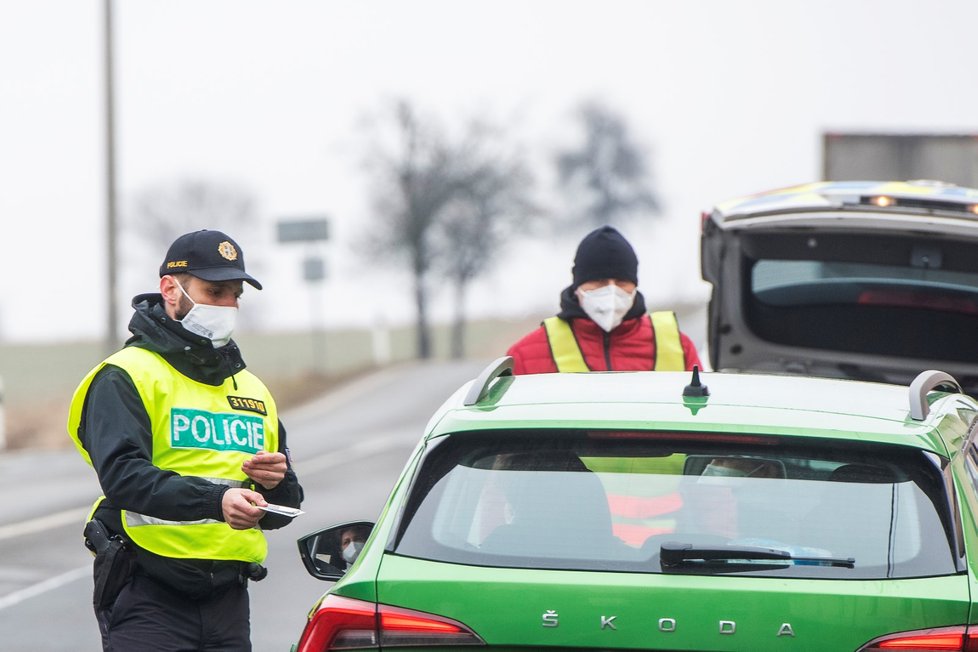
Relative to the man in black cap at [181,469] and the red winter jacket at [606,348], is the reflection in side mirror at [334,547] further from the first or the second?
the red winter jacket at [606,348]

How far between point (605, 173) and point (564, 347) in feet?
208

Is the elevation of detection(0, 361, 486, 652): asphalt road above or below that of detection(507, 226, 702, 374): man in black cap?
below

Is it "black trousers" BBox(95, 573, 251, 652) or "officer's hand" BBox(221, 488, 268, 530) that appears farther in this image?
"black trousers" BBox(95, 573, 251, 652)

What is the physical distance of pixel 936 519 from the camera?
352 centimetres

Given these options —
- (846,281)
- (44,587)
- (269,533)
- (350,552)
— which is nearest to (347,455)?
(269,533)

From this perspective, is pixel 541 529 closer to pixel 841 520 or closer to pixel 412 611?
pixel 412 611

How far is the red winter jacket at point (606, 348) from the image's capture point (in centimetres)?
653

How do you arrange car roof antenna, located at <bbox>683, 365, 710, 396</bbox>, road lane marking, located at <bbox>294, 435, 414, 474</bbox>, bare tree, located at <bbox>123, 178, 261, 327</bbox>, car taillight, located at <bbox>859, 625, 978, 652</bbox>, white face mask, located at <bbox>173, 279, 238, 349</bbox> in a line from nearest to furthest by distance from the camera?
1. car taillight, located at <bbox>859, 625, 978, 652</bbox>
2. car roof antenna, located at <bbox>683, 365, 710, 396</bbox>
3. white face mask, located at <bbox>173, 279, 238, 349</bbox>
4. road lane marking, located at <bbox>294, 435, 414, 474</bbox>
5. bare tree, located at <bbox>123, 178, 261, 327</bbox>

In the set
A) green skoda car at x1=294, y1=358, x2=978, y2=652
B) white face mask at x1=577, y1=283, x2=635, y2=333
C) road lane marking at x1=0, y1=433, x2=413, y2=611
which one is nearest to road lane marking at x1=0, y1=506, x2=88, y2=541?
road lane marking at x1=0, y1=433, x2=413, y2=611

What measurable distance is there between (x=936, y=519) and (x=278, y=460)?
177cm

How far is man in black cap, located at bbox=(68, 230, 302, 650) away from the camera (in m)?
4.29

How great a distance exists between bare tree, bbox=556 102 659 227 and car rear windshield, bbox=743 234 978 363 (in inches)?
2330

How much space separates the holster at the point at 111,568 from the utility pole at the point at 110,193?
1915 centimetres

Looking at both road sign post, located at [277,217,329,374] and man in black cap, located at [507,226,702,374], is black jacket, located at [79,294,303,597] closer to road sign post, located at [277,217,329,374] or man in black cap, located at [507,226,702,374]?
man in black cap, located at [507,226,702,374]
